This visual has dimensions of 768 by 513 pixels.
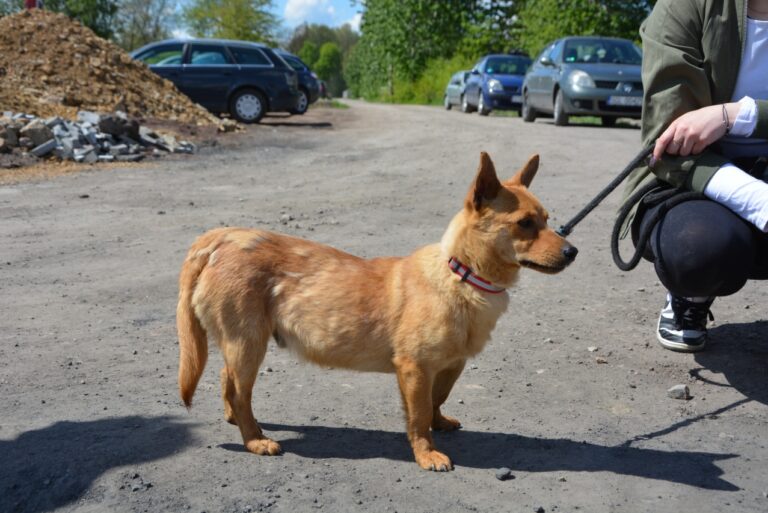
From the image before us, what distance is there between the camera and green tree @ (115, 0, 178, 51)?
49.4 m

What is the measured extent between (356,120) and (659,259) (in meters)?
19.7

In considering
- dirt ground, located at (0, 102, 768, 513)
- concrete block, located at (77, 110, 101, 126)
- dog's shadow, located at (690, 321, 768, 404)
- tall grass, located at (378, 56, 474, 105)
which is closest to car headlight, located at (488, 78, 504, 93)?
concrete block, located at (77, 110, 101, 126)

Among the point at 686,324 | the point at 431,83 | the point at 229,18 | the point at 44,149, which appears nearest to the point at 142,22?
the point at 229,18

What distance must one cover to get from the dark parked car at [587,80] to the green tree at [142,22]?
3598 centimetres

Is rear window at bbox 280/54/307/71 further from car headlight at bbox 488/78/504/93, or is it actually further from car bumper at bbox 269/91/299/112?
car bumper at bbox 269/91/299/112

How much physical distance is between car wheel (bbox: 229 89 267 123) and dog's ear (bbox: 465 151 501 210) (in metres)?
17.0

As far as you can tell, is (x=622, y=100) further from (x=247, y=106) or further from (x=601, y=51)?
(x=247, y=106)

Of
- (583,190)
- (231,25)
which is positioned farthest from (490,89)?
(231,25)

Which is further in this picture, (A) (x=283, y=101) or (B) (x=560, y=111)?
(A) (x=283, y=101)

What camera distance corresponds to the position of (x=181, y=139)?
48.7 ft

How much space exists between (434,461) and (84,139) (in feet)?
34.6

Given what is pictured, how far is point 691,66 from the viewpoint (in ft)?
12.4

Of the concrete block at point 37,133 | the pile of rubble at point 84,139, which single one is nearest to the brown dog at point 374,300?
the pile of rubble at point 84,139

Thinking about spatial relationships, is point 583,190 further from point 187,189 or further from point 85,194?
point 85,194
